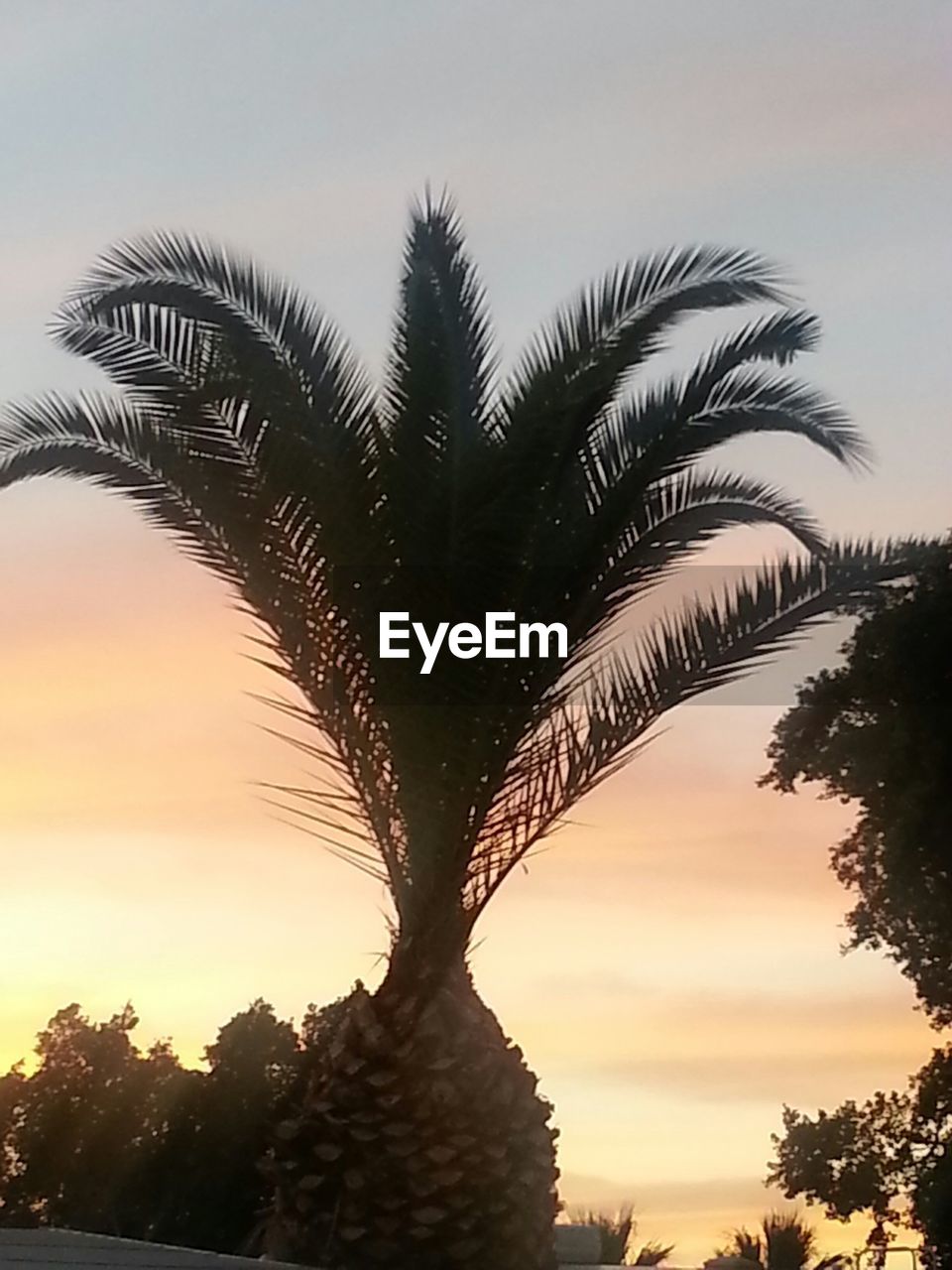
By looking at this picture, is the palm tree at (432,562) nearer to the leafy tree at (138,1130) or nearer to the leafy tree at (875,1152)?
the leafy tree at (875,1152)

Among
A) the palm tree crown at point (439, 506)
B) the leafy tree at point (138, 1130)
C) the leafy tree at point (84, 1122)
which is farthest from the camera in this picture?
the leafy tree at point (84, 1122)

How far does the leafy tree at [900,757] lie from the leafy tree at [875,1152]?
121 cm

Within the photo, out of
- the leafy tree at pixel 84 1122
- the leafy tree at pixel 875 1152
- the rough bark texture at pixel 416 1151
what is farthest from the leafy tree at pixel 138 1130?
the rough bark texture at pixel 416 1151

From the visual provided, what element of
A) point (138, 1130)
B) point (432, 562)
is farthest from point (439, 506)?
point (138, 1130)

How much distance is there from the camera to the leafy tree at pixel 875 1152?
68.4ft

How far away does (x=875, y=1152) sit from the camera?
69.4 feet

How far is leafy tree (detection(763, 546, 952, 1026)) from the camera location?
1861 centimetres

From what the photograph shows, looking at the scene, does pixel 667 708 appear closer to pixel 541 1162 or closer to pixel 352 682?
pixel 352 682

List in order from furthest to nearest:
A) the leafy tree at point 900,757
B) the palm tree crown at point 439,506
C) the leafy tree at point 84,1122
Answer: the leafy tree at point 84,1122 < the leafy tree at point 900,757 < the palm tree crown at point 439,506

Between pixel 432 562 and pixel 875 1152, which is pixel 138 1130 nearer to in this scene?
pixel 875 1152

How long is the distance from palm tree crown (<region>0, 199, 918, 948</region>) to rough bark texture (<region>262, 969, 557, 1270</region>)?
28.2 inches

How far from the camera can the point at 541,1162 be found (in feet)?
36.8

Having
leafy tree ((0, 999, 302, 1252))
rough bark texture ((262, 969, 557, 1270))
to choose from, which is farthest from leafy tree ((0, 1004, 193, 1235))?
rough bark texture ((262, 969, 557, 1270))

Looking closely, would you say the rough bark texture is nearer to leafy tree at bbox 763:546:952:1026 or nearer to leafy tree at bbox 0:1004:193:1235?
leafy tree at bbox 763:546:952:1026
